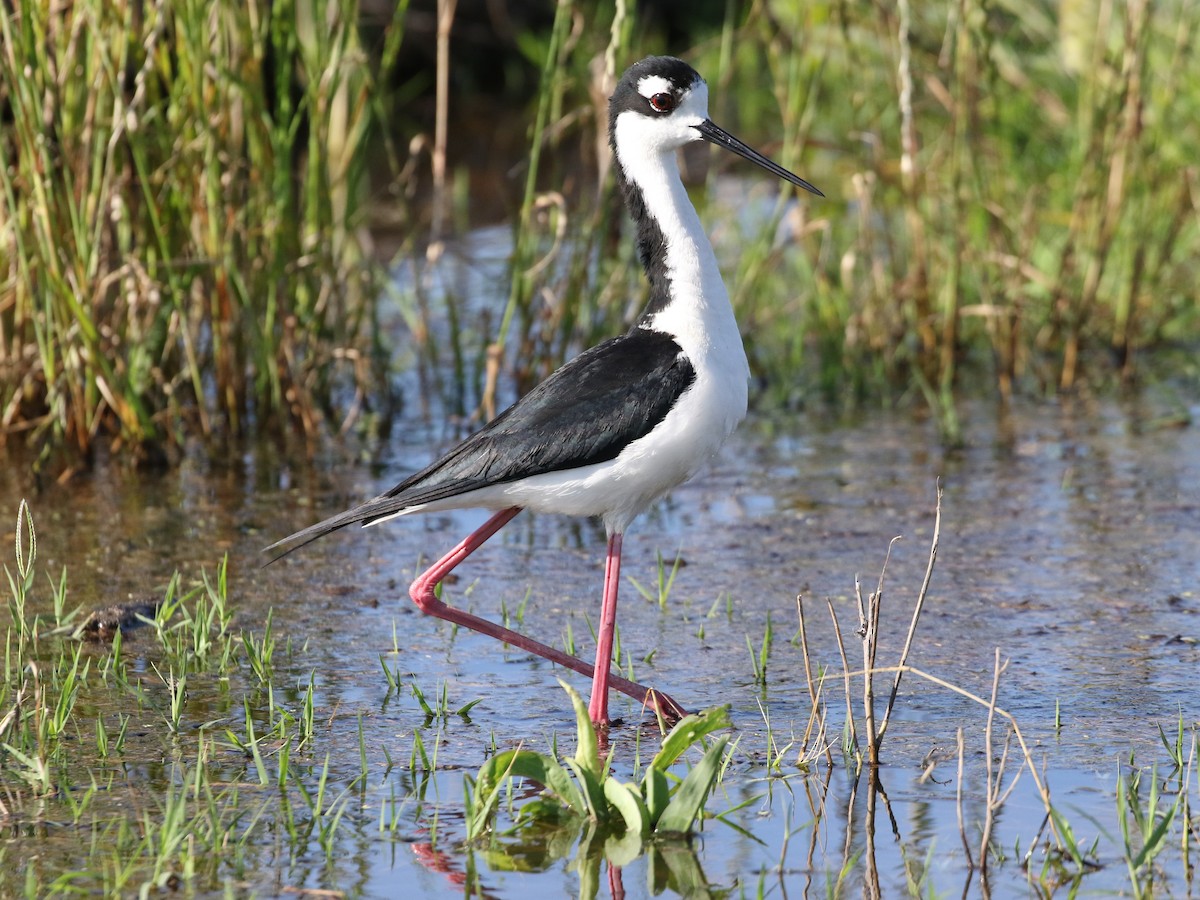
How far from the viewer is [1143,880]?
9.41 ft

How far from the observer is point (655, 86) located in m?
4.00

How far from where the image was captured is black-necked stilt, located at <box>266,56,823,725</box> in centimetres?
378

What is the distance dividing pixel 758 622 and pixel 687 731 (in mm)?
A: 1211

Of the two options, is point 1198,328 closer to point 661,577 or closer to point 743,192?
point 743,192

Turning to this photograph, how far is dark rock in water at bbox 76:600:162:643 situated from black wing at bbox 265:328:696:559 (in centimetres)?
71

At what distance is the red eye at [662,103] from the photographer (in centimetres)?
400

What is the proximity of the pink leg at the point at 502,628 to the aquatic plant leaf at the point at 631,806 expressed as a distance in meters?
0.54

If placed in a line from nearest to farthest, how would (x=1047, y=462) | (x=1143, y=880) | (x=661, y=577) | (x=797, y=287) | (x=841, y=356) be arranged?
(x=1143, y=880) → (x=661, y=577) → (x=1047, y=462) → (x=841, y=356) → (x=797, y=287)

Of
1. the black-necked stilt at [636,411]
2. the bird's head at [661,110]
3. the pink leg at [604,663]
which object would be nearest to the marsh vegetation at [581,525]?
the pink leg at [604,663]

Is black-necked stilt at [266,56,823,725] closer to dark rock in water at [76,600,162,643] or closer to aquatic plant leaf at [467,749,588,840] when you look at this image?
aquatic plant leaf at [467,749,588,840]

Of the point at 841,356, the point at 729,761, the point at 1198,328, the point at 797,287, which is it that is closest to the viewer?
the point at 729,761

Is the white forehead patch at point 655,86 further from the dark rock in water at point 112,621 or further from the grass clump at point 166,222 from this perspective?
the dark rock in water at point 112,621

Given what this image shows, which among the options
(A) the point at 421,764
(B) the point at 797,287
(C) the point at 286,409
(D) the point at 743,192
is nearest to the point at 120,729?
(A) the point at 421,764

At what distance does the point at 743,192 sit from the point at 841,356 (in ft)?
10.2
